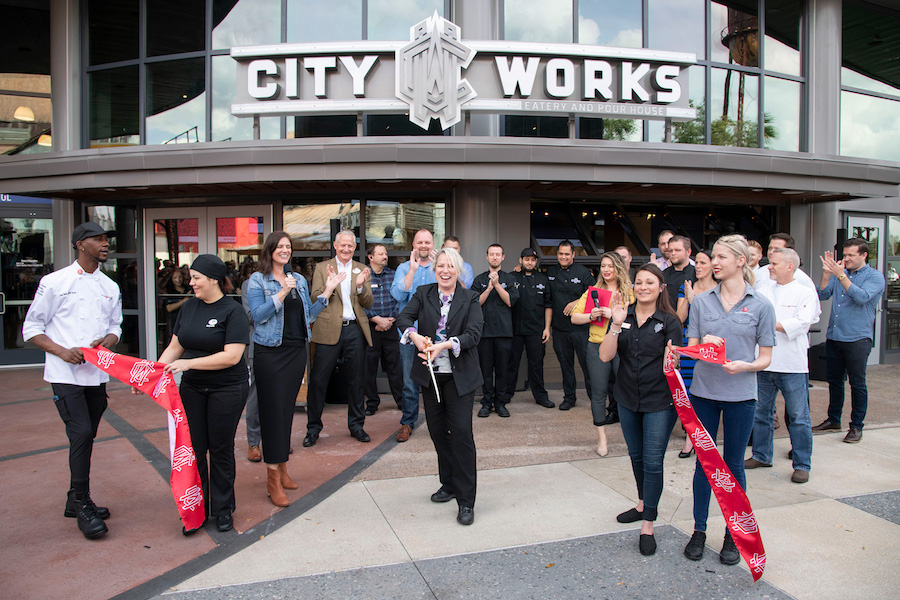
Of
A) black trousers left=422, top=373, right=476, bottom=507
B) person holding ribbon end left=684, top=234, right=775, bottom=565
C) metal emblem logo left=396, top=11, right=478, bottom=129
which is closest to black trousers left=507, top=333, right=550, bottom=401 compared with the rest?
metal emblem logo left=396, top=11, right=478, bottom=129

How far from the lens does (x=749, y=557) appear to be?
10.7 ft

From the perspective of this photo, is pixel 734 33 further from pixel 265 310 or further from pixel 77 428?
pixel 77 428

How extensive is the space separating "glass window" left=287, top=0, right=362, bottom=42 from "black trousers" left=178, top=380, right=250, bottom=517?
6439mm

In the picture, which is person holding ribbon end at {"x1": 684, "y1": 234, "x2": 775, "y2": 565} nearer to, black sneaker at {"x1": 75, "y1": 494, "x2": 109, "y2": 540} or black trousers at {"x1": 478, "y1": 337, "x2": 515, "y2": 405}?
black trousers at {"x1": 478, "y1": 337, "x2": 515, "y2": 405}

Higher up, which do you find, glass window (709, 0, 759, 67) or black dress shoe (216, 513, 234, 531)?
glass window (709, 0, 759, 67)

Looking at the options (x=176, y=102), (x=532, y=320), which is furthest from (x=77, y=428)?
(x=176, y=102)

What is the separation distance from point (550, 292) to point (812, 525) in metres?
3.96

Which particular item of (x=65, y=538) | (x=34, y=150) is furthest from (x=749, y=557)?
(x=34, y=150)

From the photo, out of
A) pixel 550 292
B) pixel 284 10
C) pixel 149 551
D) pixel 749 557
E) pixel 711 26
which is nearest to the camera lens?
pixel 749 557

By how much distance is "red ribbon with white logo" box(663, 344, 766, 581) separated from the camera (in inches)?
128

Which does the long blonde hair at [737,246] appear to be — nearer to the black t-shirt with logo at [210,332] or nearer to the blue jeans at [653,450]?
the blue jeans at [653,450]

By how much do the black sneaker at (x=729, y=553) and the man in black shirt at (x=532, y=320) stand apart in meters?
3.86

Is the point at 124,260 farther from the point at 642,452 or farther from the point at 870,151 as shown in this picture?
the point at 870,151

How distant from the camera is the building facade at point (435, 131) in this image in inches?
296
